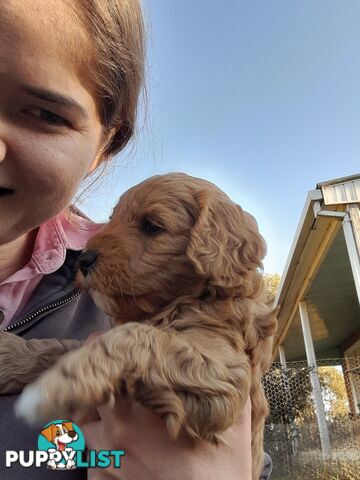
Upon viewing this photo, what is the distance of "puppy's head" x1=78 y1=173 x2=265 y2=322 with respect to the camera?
7.05 feet

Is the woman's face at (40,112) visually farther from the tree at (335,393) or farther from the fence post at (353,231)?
the tree at (335,393)

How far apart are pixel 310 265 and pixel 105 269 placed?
1051 cm

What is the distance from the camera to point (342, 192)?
8672mm

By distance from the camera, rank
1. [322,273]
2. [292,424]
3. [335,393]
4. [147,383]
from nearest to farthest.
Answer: [147,383]
[292,424]
[322,273]
[335,393]

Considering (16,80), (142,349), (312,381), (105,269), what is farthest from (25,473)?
(312,381)

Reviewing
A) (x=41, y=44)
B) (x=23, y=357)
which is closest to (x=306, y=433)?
(x=23, y=357)

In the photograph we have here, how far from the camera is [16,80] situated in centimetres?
175

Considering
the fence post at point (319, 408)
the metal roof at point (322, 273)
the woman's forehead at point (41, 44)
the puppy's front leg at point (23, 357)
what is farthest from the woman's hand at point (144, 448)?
the fence post at point (319, 408)

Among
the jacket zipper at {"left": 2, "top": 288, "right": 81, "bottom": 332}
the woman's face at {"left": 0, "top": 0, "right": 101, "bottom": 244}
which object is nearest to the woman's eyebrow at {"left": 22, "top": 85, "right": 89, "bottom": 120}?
the woman's face at {"left": 0, "top": 0, "right": 101, "bottom": 244}

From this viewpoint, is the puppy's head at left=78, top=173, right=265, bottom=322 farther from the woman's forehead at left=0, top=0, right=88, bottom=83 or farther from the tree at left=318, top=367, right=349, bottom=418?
the tree at left=318, top=367, right=349, bottom=418

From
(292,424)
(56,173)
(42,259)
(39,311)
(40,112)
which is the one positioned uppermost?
(292,424)

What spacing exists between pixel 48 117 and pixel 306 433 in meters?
11.5

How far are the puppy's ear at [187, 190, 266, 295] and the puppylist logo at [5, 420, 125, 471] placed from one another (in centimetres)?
82

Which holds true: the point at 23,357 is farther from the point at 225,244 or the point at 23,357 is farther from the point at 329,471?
the point at 329,471
